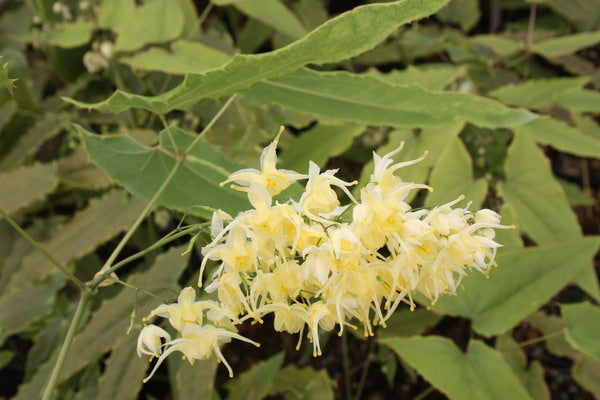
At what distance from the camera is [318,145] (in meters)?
0.92

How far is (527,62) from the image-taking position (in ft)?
3.97

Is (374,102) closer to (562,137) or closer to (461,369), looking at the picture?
(461,369)

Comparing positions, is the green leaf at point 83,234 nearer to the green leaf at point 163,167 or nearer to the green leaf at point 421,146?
the green leaf at point 163,167

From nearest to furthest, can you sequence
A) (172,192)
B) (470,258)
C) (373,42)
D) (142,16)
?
(470,258) → (373,42) → (172,192) → (142,16)

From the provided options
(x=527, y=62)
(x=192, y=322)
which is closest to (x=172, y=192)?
(x=192, y=322)

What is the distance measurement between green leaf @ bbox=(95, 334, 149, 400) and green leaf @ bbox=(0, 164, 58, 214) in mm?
272

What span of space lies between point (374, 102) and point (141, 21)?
57 centimetres

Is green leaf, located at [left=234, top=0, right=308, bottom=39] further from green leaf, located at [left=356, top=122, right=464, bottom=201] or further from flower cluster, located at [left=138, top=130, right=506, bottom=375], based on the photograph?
flower cluster, located at [left=138, top=130, right=506, bottom=375]

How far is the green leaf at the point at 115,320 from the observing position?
0.82m

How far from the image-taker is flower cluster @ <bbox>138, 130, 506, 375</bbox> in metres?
0.40

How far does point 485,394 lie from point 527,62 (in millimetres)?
718

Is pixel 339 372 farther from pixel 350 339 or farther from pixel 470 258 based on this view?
pixel 470 258

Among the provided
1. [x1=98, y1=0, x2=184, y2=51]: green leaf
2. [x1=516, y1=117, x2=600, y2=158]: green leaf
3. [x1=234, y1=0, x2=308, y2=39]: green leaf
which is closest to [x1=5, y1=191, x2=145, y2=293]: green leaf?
[x1=98, y1=0, x2=184, y2=51]: green leaf

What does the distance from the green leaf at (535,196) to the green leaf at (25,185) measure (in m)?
0.68
